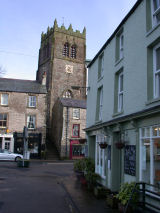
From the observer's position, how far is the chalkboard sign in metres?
9.03

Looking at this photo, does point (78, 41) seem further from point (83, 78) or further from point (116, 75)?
point (116, 75)

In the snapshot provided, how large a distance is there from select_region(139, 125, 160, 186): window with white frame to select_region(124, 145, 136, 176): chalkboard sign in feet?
1.58

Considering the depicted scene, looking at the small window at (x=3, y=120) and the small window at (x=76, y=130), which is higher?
the small window at (x=3, y=120)

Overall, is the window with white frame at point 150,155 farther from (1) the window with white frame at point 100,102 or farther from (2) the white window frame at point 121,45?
(1) the window with white frame at point 100,102

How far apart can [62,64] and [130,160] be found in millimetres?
40451

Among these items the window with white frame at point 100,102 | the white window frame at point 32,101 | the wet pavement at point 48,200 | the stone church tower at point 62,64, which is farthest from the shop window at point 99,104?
the stone church tower at point 62,64

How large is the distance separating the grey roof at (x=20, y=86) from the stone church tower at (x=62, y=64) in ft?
26.5

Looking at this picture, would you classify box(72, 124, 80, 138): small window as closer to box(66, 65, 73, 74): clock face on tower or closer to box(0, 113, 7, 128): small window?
box(0, 113, 7, 128): small window

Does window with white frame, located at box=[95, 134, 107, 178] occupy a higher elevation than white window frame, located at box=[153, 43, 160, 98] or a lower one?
lower

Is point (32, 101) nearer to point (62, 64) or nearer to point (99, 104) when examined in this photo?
point (62, 64)

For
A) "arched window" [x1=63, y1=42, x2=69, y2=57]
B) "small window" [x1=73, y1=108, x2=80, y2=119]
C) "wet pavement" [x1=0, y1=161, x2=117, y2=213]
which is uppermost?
"arched window" [x1=63, y1=42, x2=69, y2=57]

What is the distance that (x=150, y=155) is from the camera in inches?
319

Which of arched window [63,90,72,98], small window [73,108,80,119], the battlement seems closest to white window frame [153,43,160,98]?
small window [73,108,80,119]

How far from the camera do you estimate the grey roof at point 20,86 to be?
34.4 m
